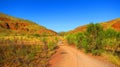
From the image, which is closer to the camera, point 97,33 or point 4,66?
point 4,66

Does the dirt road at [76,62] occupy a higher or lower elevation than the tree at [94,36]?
lower

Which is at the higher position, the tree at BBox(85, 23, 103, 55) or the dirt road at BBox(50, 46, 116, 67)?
the tree at BBox(85, 23, 103, 55)

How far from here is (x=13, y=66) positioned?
1727 centimetres

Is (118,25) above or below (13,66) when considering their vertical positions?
above

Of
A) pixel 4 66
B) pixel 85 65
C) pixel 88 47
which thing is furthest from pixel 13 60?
pixel 88 47

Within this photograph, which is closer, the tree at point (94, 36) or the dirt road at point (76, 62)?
the dirt road at point (76, 62)

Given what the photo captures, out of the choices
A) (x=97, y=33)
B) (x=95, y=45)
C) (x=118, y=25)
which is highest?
(x=118, y=25)

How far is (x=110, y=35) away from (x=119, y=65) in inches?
823

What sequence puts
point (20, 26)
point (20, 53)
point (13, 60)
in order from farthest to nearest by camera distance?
point (20, 26), point (20, 53), point (13, 60)

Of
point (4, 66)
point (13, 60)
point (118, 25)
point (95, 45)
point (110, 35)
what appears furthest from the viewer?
point (118, 25)

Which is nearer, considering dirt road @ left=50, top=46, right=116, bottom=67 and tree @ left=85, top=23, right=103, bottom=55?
dirt road @ left=50, top=46, right=116, bottom=67

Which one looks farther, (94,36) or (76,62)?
(94,36)

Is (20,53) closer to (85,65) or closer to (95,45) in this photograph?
(85,65)

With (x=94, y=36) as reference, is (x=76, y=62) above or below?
below
